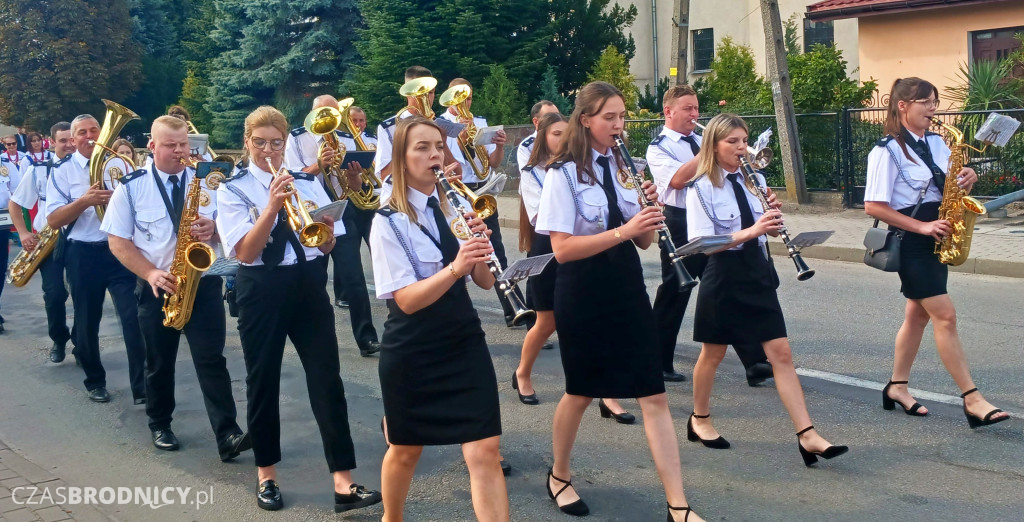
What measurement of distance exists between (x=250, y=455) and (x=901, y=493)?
351 centimetres

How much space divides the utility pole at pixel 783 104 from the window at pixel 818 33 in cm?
1530

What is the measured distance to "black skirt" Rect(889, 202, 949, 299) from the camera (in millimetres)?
5617

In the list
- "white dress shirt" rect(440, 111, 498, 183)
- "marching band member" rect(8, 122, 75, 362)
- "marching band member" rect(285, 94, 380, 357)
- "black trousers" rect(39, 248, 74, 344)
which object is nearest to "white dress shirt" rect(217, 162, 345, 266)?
"marching band member" rect(285, 94, 380, 357)

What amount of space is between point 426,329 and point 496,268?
1.17 feet

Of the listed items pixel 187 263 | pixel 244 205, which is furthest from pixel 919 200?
pixel 187 263

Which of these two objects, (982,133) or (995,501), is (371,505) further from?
(982,133)

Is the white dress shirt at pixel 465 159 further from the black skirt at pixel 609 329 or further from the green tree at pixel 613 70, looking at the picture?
the green tree at pixel 613 70

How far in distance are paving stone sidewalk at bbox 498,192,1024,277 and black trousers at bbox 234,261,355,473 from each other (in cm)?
806

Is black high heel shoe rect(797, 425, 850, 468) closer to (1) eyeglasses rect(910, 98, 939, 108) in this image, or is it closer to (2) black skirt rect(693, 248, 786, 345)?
(2) black skirt rect(693, 248, 786, 345)

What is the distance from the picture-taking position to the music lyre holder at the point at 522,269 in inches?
157

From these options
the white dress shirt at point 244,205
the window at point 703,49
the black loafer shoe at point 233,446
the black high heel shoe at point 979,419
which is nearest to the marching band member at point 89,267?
the black loafer shoe at point 233,446

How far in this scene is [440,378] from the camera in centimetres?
393

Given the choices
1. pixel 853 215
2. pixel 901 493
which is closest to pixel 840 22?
pixel 853 215

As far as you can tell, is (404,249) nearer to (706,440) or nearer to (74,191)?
(706,440)
